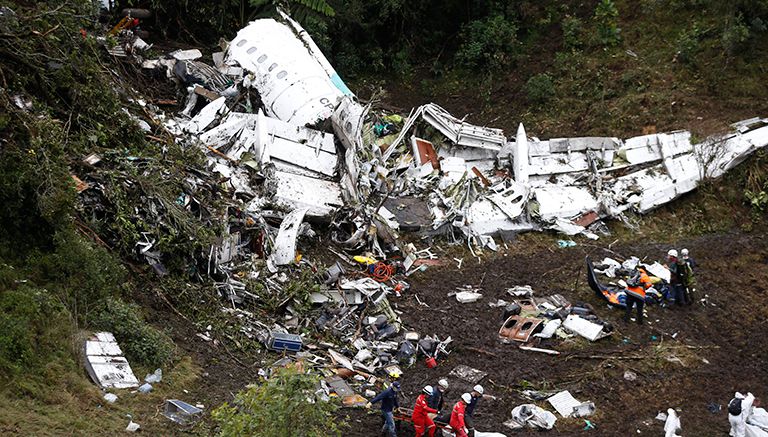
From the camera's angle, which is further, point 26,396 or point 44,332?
point 44,332

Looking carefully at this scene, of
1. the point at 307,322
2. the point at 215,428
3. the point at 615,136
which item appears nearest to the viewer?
the point at 215,428

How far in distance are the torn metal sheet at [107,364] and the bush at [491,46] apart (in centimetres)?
1379

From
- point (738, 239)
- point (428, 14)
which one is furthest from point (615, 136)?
point (428, 14)

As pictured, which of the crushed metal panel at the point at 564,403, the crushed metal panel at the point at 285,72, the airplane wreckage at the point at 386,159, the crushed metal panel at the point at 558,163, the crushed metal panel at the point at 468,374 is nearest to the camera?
the crushed metal panel at the point at 564,403

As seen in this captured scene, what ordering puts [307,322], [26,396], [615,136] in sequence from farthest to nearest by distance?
[615,136] < [307,322] < [26,396]

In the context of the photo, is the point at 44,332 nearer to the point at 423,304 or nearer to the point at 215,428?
the point at 215,428

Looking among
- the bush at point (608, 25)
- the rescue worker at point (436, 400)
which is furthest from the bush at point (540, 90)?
the rescue worker at point (436, 400)

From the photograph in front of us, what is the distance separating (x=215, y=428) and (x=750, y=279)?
32.1 ft

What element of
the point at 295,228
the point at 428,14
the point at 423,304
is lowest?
the point at 423,304

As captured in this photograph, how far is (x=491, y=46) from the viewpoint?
70.1ft

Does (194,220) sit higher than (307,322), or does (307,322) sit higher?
(194,220)

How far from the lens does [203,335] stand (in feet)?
37.9

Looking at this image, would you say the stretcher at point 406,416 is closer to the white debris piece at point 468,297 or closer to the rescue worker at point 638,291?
the white debris piece at point 468,297

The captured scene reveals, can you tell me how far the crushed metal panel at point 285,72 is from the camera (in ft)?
54.9
